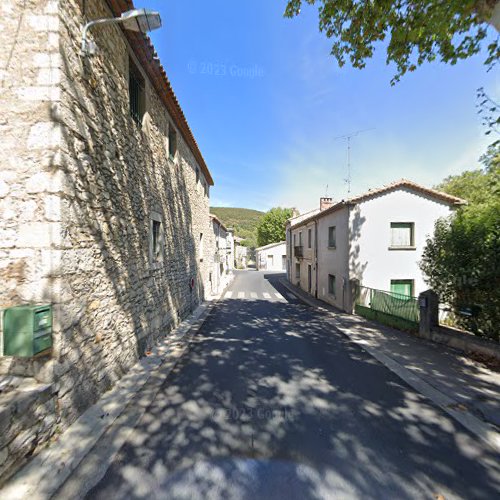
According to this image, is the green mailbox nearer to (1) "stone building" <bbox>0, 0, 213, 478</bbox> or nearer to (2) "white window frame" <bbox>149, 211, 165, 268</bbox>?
(1) "stone building" <bbox>0, 0, 213, 478</bbox>

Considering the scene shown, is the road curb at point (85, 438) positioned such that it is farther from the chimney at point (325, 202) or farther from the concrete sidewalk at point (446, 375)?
the chimney at point (325, 202)

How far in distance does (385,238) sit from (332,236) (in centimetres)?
275

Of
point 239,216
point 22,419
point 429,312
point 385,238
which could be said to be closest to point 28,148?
point 22,419

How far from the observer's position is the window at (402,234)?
11.6 metres

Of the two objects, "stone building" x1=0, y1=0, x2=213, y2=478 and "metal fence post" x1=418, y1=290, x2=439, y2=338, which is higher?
"stone building" x1=0, y1=0, x2=213, y2=478

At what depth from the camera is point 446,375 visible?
15.9 feet

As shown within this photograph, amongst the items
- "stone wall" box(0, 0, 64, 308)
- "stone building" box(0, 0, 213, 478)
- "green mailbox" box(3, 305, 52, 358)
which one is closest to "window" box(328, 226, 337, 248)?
"stone building" box(0, 0, 213, 478)

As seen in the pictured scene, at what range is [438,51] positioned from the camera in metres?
5.82

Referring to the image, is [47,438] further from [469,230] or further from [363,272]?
[363,272]

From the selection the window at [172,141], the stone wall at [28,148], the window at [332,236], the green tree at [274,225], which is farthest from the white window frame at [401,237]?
the green tree at [274,225]

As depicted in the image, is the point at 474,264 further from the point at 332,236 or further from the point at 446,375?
the point at 332,236

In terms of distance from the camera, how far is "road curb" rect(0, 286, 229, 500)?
2.37m

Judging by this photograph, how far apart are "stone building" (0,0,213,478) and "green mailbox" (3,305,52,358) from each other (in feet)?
0.73

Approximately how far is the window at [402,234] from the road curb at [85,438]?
10.8 meters
